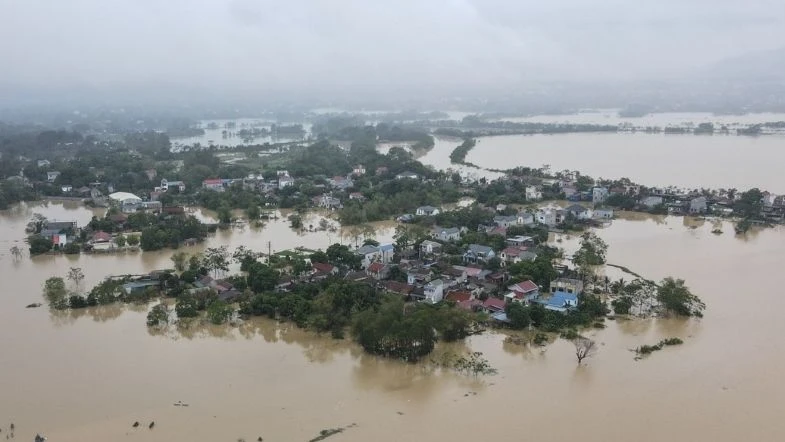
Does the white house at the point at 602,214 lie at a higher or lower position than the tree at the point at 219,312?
higher

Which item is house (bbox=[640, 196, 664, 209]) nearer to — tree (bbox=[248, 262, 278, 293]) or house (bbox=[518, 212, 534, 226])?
house (bbox=[518, 212, 534, 226])

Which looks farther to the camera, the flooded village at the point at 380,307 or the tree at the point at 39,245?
the tree at the point at 39,245

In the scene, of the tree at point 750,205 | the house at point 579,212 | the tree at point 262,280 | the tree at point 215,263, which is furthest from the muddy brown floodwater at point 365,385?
the tree at point 750,205

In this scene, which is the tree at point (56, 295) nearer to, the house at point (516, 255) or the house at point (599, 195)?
the house at point (516, 255)

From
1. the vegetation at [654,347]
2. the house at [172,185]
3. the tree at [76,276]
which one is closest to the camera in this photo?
the vegetation at [654,347]

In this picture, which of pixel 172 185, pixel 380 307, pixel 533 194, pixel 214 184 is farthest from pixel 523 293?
pixel 172 185

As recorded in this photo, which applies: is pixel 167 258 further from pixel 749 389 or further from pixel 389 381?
pixel 749 389

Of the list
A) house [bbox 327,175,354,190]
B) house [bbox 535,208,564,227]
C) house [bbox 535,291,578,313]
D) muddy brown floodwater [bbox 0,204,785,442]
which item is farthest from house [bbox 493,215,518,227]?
house [bbox 327,175,354,190]
